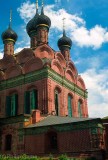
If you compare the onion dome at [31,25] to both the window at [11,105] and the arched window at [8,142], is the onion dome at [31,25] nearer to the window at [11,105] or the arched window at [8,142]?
the window at [11,105]

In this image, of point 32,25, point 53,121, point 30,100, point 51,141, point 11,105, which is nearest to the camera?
point 51,141

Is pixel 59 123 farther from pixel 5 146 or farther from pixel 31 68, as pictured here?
pixel 31 68

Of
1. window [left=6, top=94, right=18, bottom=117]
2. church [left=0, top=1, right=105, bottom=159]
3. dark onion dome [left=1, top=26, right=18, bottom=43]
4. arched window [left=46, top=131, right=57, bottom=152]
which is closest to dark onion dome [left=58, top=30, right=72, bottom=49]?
church [left=0, top=1, right=105, bottom=159]

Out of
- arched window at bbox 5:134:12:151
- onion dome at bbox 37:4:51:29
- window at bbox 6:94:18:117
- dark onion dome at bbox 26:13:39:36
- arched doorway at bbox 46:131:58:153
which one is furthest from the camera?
dark onion dome at bbox 26:13:39:36

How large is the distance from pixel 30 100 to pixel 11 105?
2.35m

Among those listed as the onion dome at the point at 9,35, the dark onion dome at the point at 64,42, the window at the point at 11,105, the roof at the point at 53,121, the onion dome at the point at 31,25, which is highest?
the onion dome at the point at 31,25

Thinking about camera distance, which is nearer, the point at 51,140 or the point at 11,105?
the point at 51,140

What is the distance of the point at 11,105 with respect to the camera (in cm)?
2495

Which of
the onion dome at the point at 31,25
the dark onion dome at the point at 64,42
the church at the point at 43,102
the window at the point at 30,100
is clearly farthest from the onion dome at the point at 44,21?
the window at the point at 30,100

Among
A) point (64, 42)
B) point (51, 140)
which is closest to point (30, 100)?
point (51, 140)

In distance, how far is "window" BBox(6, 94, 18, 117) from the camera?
80.3 feet

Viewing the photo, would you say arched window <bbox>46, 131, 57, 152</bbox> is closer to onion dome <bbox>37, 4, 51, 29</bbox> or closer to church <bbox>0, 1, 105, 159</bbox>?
church <bbox>0, 1, 105, 159</bbox>

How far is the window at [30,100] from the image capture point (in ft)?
76.1

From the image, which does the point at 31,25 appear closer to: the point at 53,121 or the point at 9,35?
the point at 9,35
